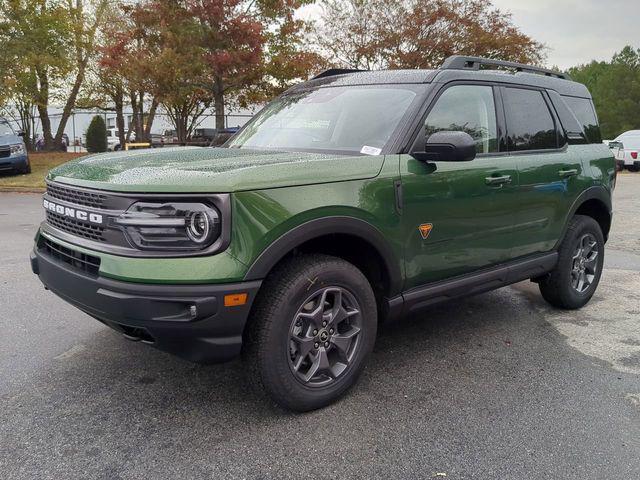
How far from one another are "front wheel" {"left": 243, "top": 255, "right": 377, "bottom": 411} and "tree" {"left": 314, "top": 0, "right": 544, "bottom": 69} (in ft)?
64.2

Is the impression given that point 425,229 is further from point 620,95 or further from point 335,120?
point 620,95

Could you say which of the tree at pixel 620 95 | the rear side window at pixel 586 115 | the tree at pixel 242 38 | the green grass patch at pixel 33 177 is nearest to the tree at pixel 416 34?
the tree at pixel 242 38

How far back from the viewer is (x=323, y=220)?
9.26 ft

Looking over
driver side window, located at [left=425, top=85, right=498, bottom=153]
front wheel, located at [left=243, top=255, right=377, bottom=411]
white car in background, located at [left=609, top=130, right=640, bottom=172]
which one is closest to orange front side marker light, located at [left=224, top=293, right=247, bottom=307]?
front wheel, located at [left=243, top=255, right=377, bottom=411]

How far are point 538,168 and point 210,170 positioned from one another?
253 cm

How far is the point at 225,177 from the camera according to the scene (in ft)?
8.46

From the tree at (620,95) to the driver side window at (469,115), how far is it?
55.5 m

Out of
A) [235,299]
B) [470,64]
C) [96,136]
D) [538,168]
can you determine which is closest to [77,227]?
[235,299]

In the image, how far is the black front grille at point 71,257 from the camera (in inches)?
107

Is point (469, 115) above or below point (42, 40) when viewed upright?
below

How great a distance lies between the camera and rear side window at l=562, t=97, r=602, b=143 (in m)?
4.77

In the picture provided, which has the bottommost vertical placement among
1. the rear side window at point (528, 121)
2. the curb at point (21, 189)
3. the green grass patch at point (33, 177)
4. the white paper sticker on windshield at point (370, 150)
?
the curb at point (21, 189)

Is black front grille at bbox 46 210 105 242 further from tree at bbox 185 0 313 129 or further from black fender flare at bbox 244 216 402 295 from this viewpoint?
tree at bbox 185 0 313 129

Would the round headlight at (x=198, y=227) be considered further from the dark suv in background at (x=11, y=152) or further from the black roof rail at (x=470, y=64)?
the dark suv in background at (x=11, y=152)
